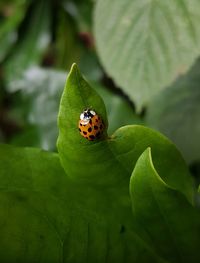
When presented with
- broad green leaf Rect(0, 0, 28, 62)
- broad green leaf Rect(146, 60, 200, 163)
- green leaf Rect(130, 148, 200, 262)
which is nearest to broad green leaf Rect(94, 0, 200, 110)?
broad green leaf Rect(146, 60, 200, 163)

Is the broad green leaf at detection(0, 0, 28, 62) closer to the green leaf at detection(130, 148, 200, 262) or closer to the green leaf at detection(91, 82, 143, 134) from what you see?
the green leaf at detection(91, 82, 143, 134)

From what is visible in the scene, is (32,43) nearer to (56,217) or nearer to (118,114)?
(118,114)

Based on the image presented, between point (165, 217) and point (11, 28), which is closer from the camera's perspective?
point (165, 217)

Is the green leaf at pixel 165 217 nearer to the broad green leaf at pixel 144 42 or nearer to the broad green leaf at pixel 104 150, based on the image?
the broad green leaf at pixel 104 150

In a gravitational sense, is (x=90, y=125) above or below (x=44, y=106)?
above

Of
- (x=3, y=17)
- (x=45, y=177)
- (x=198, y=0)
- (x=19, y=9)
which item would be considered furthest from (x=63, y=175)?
(x=3, y=17)

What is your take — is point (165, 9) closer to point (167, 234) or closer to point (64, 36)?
point (167, 234)

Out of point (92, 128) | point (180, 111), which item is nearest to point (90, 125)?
point (92, 128)
